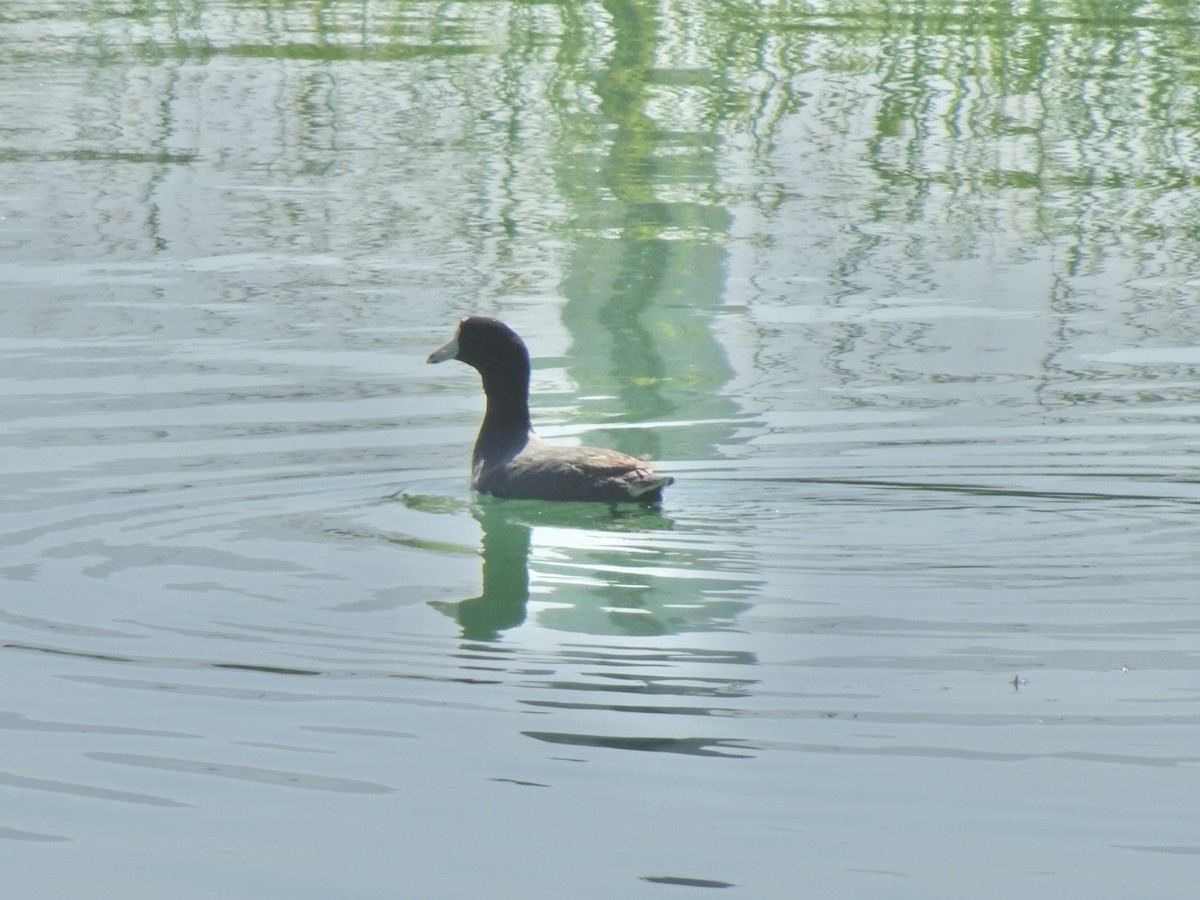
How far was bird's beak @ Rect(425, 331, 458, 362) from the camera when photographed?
948 cm

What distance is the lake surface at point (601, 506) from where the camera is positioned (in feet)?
16.5

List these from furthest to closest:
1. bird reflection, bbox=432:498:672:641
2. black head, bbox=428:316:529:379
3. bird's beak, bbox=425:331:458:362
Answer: bird's beak, bbox=425:331:458:362, black head, bbox=428:316:529:379, bird reflection, bbox=432:498:672:641

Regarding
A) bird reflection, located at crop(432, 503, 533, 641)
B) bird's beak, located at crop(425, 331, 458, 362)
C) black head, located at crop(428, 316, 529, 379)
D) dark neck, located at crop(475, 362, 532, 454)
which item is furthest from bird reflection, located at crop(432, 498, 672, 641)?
bird's beak, located at crop(425, 331, 458, 362)

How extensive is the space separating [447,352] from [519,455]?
2.76 ft

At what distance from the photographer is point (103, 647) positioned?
253 inches

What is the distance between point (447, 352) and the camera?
9516 millimetres

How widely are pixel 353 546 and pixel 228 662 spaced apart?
1522 millimetres

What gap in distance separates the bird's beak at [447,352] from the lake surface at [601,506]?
414 millimetres

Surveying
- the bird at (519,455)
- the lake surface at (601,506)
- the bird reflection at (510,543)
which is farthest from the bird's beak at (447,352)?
the bird reflection at (510,543)

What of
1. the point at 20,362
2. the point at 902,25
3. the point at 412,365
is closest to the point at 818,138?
the point at 902,25

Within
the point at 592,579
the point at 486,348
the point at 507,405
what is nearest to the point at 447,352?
the point at 486,348

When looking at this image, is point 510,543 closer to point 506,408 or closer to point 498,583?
point 498,583

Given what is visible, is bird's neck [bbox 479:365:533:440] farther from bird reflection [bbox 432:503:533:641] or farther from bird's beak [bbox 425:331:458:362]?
bird reflection [bbox 432:503:533:641]

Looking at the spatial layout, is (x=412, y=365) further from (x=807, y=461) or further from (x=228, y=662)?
(x=228, y=662)
